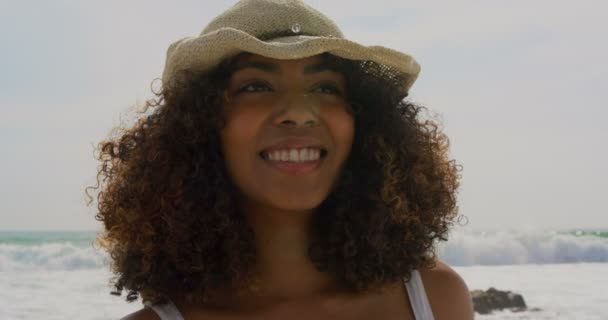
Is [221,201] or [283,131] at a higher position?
[283,131]

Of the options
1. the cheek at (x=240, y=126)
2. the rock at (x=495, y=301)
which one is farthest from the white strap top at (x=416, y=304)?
the rock at (x=495, y=301)

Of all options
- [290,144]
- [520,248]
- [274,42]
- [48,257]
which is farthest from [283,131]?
[520,248]

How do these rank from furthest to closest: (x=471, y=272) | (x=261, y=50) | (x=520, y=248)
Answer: (x=520, y=248) → (x=471, y=272) → (x=261, y=50)

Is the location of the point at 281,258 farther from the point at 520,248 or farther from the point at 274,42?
the point at 520,248

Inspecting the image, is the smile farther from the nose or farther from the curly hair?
the curly hair

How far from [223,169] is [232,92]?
0.28 meters

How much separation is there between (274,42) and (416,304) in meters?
1.07

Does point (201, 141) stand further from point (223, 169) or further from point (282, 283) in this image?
point (282, 283)

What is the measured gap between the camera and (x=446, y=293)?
2.92 metres

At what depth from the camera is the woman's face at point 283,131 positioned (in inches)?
99.2

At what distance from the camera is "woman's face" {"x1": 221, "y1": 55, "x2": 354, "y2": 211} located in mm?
2520

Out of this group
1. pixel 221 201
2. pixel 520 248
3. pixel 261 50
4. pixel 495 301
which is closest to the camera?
pixel 261 50

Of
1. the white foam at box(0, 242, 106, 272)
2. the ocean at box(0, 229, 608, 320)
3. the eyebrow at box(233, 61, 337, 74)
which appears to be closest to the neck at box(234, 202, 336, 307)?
the eyebrow at box(233, 61, 337, 74)

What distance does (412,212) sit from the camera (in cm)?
295
